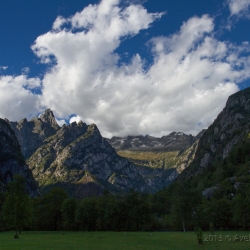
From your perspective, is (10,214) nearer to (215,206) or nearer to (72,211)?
(72,211)

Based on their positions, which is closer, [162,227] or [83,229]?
[83,229]

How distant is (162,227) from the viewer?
137 meters

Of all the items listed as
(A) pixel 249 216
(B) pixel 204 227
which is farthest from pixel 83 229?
(A) pixel 249 216

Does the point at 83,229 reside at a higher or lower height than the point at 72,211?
lower

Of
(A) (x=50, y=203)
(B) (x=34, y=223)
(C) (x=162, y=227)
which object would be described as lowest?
(C) (x=162, y=227)
